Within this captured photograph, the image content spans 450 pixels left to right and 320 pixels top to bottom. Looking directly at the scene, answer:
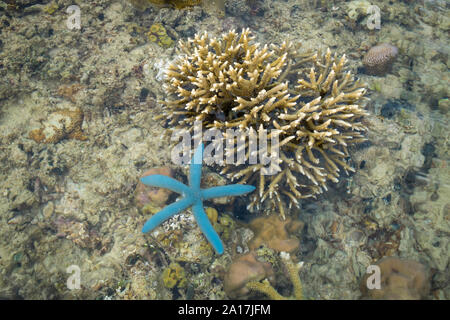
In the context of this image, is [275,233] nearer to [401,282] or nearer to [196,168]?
[196,168]

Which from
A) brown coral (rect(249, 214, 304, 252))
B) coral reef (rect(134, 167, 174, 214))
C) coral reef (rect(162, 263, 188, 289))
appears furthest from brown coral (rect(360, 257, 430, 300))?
coral reef (rect(134, 167, 174, 214))

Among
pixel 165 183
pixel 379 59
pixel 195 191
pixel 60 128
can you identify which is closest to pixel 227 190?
pixel 195 191

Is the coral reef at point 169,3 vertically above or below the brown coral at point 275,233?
above

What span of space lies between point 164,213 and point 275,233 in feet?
5.34

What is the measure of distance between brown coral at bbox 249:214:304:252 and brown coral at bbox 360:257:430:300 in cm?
109

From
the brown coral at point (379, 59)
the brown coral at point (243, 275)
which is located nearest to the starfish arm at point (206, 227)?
the brown coral at point (243, 275)

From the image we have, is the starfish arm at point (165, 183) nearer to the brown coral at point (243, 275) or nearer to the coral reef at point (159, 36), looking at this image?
the brown coral at point (243, 275)

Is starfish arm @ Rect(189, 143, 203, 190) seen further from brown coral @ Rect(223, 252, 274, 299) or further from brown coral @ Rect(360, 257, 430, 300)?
brown coral @ Rect(360, 257, 430, 300)

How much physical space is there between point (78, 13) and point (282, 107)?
184 inches

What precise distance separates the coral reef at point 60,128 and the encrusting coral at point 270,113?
5.62 feet

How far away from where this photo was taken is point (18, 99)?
454cm

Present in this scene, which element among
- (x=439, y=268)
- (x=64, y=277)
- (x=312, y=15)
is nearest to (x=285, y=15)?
(x=312, y=15)

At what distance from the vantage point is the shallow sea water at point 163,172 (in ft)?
12.0

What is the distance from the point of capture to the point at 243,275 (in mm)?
3332
